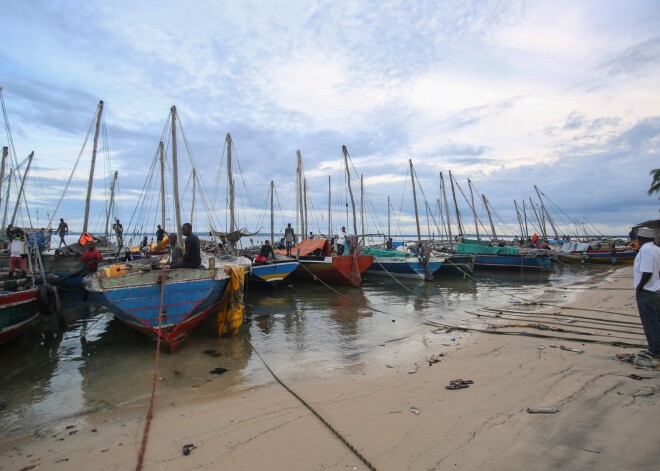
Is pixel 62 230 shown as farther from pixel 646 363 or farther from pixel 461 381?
pixel 646 363

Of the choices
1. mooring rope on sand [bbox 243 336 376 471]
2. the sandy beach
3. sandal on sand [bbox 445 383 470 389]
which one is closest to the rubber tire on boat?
the sandy beach

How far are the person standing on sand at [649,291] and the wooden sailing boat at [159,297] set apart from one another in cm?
924

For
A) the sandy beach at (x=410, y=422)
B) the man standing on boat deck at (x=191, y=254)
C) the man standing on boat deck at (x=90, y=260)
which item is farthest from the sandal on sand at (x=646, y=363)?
the man standing on boat deck at (x=90, y=260)

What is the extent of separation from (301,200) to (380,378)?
19506 mm

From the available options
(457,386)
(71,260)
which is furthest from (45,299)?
(457,386)

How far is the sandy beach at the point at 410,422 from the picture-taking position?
12.5ft

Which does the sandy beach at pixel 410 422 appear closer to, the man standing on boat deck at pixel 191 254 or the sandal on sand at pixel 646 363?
the sandal on sand at pixel 646 363

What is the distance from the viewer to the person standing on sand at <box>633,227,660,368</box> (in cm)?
550

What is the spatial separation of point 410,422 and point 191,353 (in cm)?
642

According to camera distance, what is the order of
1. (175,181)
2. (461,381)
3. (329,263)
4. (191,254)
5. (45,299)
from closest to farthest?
1. (461,381)
2. (191,254)
3. (45,299)
4. (175,181)
5. (329,263)

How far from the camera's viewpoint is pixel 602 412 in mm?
4254

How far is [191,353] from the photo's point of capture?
9.34 meters

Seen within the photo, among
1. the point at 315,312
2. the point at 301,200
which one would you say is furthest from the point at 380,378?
the point at 301,200

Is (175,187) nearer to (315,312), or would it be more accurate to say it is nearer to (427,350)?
(315,312)
